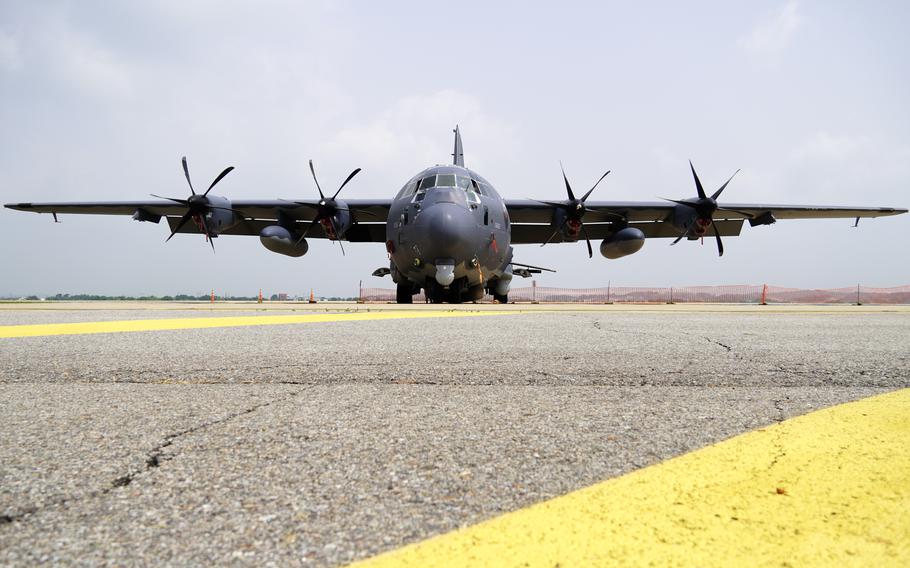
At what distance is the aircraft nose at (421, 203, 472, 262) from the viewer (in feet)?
40.8

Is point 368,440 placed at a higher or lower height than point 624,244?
lower

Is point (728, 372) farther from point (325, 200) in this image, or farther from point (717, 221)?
point (717, 221)

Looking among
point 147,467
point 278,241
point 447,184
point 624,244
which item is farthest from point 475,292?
point 147,467

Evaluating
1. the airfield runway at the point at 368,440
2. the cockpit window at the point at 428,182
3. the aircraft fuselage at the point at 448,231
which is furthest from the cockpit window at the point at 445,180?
the airfield runway at the point at 368,440

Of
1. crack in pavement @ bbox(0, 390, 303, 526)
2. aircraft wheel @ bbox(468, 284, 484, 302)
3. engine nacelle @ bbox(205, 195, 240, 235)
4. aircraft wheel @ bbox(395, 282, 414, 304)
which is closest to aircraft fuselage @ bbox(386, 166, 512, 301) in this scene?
aircraft wheel @ bbox(468, 284, 484, 302)

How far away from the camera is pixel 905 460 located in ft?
4.35

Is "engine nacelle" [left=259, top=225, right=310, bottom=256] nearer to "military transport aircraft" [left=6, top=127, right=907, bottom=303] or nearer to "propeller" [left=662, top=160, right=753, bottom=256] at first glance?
"military transport aircraft" [left=6, top=127, right=907, bottom=303]

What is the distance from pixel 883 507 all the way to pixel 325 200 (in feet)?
58.2

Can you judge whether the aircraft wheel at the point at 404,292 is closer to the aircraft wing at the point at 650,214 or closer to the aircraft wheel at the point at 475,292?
the aircraft wheel at the point at 475,292

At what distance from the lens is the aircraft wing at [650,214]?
19109 mm

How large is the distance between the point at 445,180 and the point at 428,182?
482 mm

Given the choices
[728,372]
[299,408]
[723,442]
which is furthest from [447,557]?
[728,372]

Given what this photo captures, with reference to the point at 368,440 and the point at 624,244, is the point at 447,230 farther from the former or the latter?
the point at 368,440

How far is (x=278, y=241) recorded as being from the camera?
17.2m
